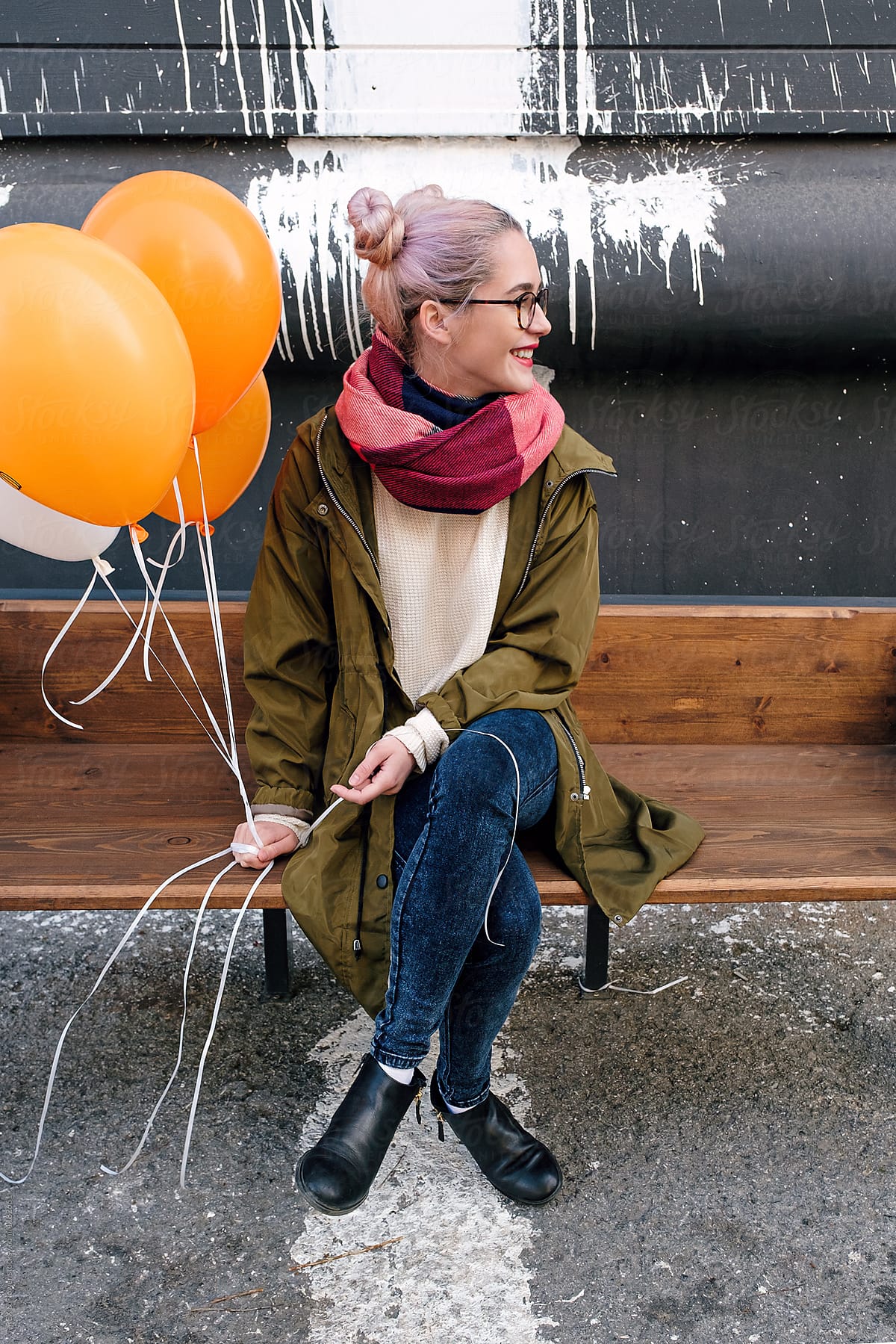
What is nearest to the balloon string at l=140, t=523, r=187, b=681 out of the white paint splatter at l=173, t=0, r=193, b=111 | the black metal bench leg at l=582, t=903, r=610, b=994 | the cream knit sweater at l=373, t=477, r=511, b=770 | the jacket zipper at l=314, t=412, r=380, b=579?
the jacket zipper at l=314, t=412, r=380, b=579

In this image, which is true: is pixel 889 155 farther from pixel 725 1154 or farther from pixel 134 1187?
pixel 134 1187

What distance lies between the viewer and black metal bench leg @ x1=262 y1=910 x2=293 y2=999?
257cm

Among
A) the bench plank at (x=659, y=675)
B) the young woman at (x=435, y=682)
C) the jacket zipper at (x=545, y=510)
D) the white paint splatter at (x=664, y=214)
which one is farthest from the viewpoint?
the white paint splatter at (x=664, y=214)

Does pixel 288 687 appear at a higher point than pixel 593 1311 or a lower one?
higher

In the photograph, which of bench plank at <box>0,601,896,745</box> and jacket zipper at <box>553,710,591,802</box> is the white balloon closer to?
bench plank at <box>0,601,896,745</box>

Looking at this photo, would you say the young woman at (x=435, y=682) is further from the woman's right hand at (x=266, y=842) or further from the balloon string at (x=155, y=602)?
the balloon string at (x=155, y=602)

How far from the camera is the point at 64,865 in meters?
2.12

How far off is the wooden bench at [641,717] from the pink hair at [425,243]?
94 cm

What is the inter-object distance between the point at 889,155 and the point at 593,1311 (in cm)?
289

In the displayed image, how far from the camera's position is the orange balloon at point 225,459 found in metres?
2.20

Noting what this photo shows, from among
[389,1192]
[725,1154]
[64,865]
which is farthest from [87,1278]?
[725,1154]

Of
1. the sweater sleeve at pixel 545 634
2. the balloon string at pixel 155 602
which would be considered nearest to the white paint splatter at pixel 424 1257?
the sweater sleeve at pixel 545 634

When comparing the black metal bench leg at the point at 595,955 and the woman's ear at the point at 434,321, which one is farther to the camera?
the black metal bench leg at the point at 595,955

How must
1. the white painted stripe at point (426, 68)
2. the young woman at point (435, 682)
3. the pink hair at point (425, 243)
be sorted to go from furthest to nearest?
1. the white painted stripe at point (426, 68)
2. the pink hair at point (425, 243)
3. the young woman at point (435, 682)
